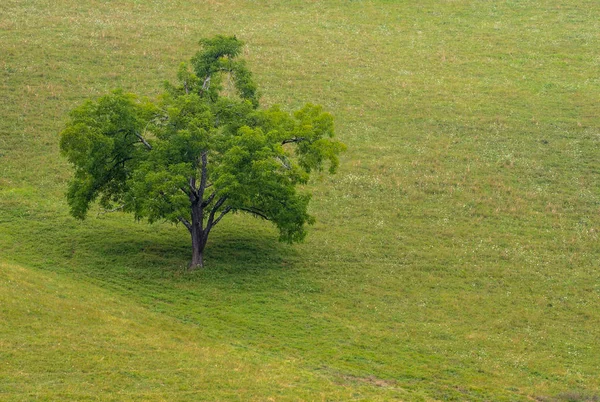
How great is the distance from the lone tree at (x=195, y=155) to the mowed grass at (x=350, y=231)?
348cm

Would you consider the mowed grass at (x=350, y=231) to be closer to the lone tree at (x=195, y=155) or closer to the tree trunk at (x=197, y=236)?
the tree trunk at (x=197, y=236)

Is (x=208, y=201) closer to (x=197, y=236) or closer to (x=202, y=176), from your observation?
(x=202, y=176)

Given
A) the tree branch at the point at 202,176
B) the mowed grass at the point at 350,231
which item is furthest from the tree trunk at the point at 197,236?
the mowed grass at the point at 350,231

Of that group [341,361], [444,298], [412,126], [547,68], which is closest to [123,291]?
[341,361]

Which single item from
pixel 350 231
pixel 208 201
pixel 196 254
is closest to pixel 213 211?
pixel 208 201

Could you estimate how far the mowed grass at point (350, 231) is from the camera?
104 ft

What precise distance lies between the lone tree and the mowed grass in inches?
137

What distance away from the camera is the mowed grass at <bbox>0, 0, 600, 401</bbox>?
31.6m

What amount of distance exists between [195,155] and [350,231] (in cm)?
1159

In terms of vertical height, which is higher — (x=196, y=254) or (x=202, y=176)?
(x=202, y=176)

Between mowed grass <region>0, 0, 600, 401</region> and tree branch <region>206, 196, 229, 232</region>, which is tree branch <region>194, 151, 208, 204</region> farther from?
mowed grass <region>0, 0, 600, 401</region>

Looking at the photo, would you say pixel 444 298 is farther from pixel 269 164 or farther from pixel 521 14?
pixel 521 14

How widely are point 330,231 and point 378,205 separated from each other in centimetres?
493

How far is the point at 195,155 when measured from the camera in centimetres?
4144
